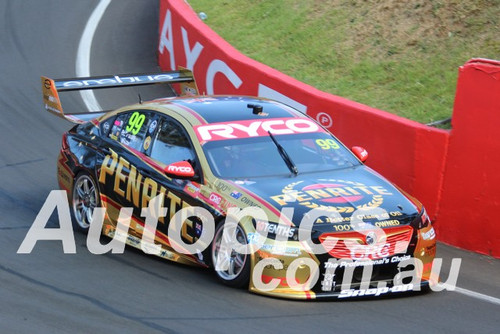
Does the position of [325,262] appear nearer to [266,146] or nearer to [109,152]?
[266,146]

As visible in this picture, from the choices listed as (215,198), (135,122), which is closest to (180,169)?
(215,198)

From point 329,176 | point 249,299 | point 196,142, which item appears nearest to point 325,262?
point 249,299

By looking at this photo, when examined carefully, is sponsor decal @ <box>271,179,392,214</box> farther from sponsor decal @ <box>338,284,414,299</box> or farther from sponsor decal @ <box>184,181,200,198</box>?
sponsor decal @ <box>184,181,200,198</box>

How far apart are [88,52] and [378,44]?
629cm

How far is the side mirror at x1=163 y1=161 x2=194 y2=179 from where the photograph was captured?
28.2 feet

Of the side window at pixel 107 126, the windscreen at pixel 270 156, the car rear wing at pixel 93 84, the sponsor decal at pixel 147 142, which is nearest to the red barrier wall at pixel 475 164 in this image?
the windscreen at pixel 270 156

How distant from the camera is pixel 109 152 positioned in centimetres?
987

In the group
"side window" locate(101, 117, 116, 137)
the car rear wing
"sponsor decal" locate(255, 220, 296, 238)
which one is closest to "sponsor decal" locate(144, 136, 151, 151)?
"side window" locate(101, 117, 116, 137)

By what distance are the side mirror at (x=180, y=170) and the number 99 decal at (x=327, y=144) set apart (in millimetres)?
1403

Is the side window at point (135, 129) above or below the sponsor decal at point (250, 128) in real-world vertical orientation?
below

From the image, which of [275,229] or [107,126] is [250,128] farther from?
[107,126]

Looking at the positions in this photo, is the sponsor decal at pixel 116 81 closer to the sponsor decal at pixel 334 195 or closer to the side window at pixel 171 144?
the side window at pixel 171 144

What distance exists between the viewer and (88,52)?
18.2 meters

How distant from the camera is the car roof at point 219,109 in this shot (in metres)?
9.32
